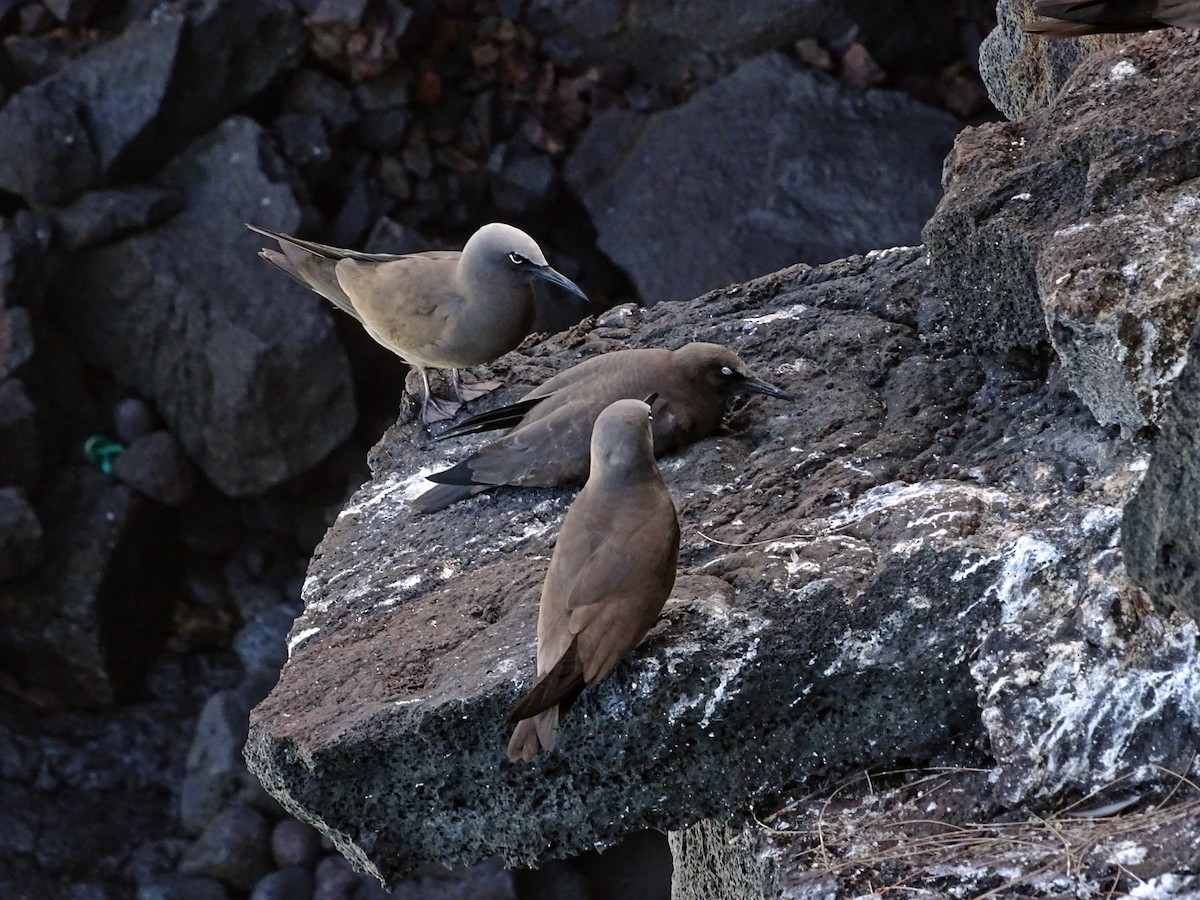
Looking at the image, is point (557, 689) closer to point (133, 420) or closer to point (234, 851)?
point (234, 851)

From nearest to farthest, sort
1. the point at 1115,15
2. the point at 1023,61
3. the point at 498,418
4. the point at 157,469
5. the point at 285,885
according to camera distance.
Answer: the point at 1115,15
the point at 498,418
the point at 1023,61
the point at 285,885
the point at 157,469

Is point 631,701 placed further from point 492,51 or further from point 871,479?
point 492,51

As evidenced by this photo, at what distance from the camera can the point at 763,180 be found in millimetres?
9094

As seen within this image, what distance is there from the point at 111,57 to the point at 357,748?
703 centimetres

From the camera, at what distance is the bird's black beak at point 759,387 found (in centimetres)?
416

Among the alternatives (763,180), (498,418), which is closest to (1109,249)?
(498,418)

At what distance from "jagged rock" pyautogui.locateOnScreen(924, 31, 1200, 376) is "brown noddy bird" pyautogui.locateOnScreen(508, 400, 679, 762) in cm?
96

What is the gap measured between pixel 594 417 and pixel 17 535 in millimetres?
6020

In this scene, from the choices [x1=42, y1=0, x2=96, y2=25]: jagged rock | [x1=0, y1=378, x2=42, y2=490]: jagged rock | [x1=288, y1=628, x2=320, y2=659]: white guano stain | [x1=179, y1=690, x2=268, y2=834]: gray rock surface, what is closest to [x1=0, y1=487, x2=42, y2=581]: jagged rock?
[x1=0, y1=378, x2=42, y2=490]: jagged rock

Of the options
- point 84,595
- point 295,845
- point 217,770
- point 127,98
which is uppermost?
point 127,98

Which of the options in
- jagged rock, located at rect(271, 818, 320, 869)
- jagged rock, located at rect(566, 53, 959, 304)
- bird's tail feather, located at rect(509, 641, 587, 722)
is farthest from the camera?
jagged rock, located at rect(566, 53, 959, 304)

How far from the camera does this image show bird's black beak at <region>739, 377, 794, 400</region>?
13.7 ft

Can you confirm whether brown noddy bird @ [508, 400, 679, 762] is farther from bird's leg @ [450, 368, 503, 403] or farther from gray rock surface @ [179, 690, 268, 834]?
gray rock surface @ [179, 690, 268, 834]

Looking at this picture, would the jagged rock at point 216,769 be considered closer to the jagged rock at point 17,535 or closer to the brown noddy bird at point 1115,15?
the jagged rock at point 17,535
